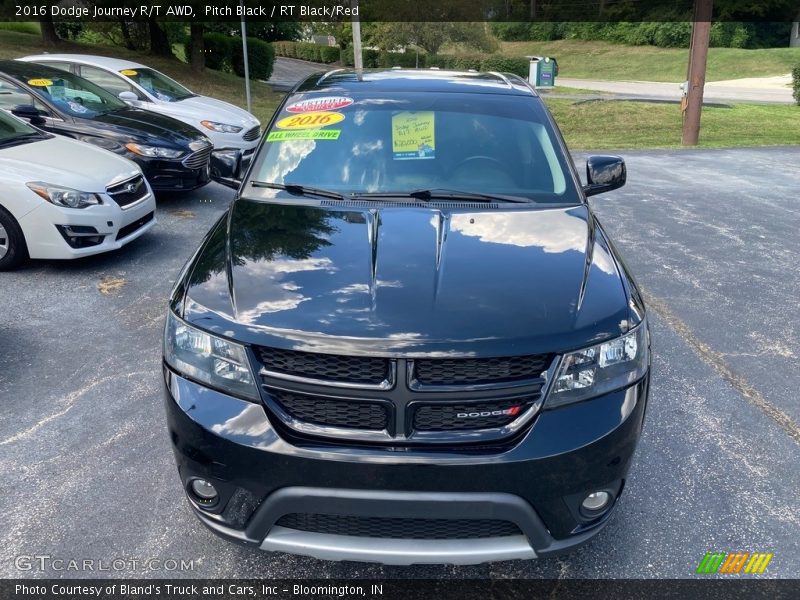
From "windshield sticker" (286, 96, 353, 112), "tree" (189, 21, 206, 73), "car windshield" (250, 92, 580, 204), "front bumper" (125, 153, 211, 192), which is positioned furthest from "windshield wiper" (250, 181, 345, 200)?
"tree" (189, 21, 206, 73)

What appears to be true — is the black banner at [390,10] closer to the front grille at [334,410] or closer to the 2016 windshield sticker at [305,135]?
the 2016 windshield sticker at [305,135]

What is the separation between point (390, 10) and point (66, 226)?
37.2 meters

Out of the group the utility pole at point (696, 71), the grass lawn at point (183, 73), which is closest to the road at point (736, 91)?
the utility pole at point (696, 71)

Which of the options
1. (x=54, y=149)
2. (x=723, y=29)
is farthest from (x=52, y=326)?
(x=723, y=29)

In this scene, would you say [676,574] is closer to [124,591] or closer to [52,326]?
[124,591]

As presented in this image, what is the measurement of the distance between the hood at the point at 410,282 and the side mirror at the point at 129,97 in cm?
774

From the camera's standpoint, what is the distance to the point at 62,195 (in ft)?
18.9

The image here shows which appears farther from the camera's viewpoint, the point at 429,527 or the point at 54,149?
the point at 54,149

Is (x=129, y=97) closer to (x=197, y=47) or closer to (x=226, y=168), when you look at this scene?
(x=226, y=168)

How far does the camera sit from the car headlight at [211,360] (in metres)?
2.32

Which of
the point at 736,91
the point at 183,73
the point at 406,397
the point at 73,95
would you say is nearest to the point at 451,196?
the point at 406,397

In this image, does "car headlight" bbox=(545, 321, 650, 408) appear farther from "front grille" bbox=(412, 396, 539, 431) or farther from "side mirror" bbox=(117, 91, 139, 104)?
"side mirror" bbox=(117, 91, 139, 104)

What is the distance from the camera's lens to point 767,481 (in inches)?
130

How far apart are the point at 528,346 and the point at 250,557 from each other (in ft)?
4.68
